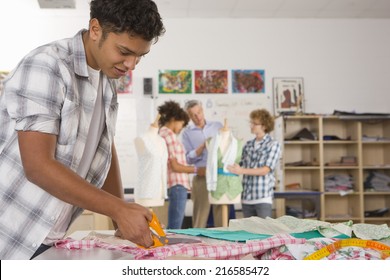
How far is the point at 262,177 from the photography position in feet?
14.1

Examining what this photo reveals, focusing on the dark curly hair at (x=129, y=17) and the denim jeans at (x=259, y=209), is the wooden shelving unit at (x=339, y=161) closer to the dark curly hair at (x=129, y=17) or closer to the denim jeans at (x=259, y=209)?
the denim jeans at (x=259, y=209)

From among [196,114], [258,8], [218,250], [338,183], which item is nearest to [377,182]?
[338,183]

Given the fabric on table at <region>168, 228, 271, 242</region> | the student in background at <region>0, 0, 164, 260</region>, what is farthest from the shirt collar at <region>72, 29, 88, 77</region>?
the fabric on table at <region>168, 228, 271, 242</region>

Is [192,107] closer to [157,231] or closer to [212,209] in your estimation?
[212,209]

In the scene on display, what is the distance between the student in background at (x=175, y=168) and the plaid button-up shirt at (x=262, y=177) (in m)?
0.46

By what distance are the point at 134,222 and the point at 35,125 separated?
1.02 ft

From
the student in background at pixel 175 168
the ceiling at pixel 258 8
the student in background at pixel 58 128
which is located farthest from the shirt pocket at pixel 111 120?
the ceiling at pixel 258 8

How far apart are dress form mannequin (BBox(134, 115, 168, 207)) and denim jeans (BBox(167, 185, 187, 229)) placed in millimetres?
180

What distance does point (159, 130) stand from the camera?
4.54 m

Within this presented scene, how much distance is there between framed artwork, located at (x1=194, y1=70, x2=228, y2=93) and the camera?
22.2ft

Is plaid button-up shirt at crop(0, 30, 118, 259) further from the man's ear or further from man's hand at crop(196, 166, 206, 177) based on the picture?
man's hand at crop(196, 166, 206, 177)

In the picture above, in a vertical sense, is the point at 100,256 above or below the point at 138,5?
below
